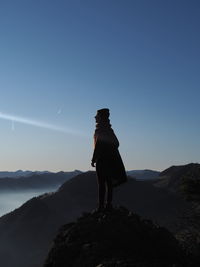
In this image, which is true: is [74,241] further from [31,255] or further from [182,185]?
[31,255]

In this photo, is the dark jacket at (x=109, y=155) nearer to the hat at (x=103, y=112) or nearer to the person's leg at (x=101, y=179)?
the person's leg at (x=101, y=179)

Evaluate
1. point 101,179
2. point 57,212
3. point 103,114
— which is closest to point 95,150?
point 101,179

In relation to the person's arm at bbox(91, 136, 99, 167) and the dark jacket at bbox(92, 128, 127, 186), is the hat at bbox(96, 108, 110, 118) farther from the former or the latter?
the person's arm at bbox(91, 136, 99, 167)

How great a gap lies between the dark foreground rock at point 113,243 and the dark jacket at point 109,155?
1.04 meters

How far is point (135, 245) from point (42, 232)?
359 ft

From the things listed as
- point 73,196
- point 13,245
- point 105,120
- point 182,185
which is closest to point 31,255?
point 13,245

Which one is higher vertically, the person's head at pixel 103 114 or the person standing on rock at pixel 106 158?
the person's head at pixel 103 114

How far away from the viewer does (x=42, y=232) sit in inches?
4604

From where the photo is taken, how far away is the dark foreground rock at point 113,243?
1015 cm

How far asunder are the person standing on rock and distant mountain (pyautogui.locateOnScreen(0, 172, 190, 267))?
83878 mm

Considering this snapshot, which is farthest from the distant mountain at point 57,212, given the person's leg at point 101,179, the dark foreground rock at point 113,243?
the dark foreground rock at point 113,243

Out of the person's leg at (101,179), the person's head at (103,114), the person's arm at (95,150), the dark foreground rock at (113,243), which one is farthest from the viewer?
Result: the person's head at (103,114)

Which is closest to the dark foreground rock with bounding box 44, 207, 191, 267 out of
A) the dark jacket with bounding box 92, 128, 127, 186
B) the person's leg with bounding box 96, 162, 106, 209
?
the person's leg with bounding box 96, 162, 106, 209

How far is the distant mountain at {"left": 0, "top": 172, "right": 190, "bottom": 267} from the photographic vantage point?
106 m
